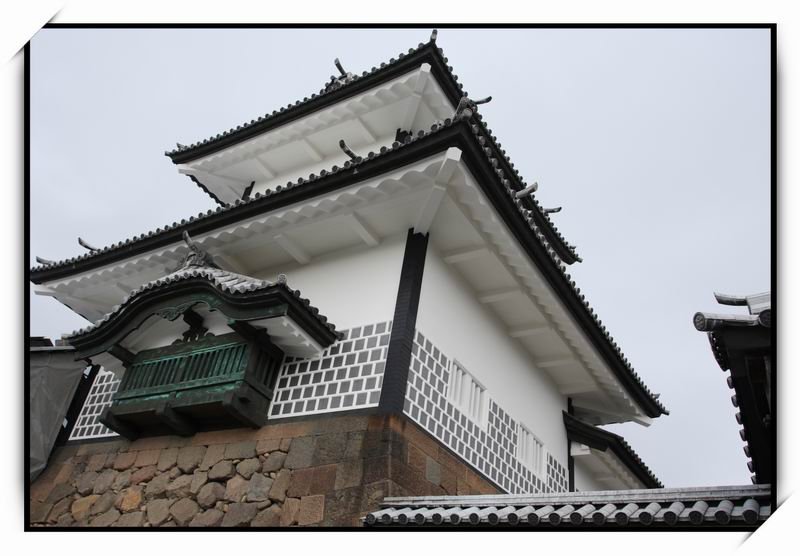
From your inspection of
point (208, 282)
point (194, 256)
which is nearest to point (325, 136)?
point (194, 256)

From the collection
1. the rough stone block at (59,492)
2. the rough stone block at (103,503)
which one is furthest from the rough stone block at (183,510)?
the rough stone block at (59,492)

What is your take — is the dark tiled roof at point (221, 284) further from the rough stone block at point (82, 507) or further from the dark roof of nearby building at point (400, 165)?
the rough stone block at point (82, 507)

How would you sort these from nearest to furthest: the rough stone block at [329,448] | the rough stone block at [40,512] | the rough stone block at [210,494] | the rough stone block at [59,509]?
the rough stone block at [329,448]
the rough stone block at [210,494]
the rough stone block at [59,509]
the rough stone block at [40,512]

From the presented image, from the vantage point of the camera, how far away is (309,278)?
816 centimetres

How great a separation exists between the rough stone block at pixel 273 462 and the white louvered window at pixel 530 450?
352 centimetres

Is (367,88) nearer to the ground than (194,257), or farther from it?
farther from it

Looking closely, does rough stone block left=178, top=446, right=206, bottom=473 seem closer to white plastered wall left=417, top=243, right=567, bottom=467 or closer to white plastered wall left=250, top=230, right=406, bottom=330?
white plastered wall left=250, top=230, right=406, bottom=330

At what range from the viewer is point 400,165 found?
6789 mm

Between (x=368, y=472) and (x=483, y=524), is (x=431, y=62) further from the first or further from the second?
(x=483, y=524)

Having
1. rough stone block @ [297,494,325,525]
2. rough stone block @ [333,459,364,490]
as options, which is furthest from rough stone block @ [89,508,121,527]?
rough stone block @ [333,459,364,490]

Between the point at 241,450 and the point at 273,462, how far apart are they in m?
0.50

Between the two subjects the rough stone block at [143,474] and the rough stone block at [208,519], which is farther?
the rough stone block at [143,474]

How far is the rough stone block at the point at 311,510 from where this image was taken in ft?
18.8

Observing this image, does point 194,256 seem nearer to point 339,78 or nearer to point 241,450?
point 241,450
